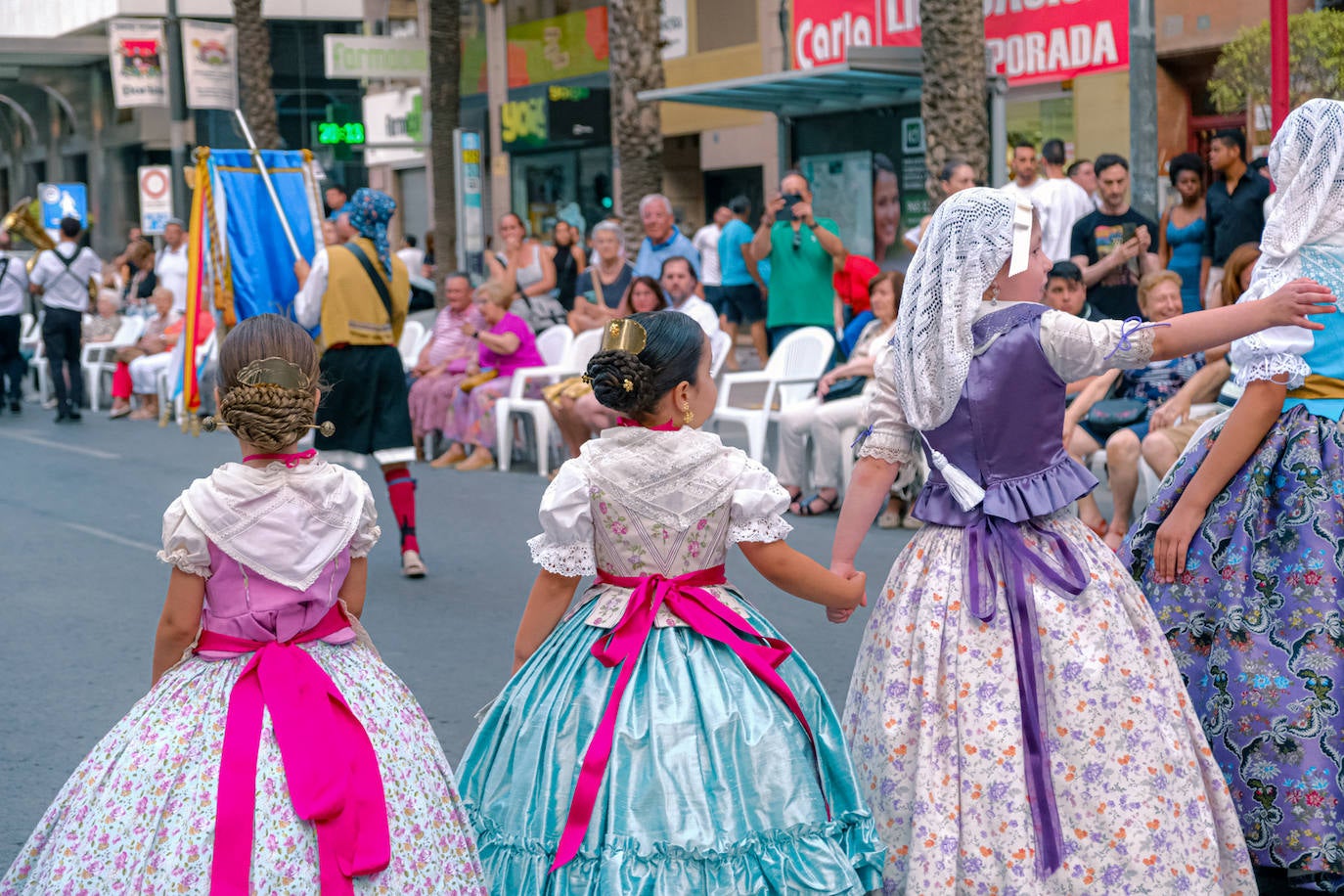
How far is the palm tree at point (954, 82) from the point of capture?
13172 mm

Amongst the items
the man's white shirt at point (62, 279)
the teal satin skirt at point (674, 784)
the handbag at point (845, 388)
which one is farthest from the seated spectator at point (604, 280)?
the teal satin skirt at point (674, 784)

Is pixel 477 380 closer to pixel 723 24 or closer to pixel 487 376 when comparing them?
pixel 487 376

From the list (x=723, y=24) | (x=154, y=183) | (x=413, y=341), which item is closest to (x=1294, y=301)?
(x=413, y=341)

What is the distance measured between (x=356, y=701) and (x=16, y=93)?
183 feet

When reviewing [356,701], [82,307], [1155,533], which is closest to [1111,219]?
[1155,533]

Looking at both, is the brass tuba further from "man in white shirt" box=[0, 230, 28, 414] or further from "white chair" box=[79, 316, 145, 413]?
"man in white shirt" box=[0, 230, 28, 414]

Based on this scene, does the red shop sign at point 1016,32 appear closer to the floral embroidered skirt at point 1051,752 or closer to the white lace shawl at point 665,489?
the floral embroidered skirt at point 1051,752

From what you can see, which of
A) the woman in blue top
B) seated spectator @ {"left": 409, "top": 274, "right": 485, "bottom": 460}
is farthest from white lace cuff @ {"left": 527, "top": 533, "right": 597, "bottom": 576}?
seated spectator @ {"left": 409, "top": 274, "right": 485, "bottom": 460}

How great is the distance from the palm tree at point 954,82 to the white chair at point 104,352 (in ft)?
34.2

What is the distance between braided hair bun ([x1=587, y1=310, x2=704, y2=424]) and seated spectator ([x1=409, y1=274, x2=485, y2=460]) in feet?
32.1

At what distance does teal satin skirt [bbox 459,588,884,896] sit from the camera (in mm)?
3168

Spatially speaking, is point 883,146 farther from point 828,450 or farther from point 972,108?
point 828,450

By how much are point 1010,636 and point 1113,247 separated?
710cm

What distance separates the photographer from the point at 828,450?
9.91 meters
